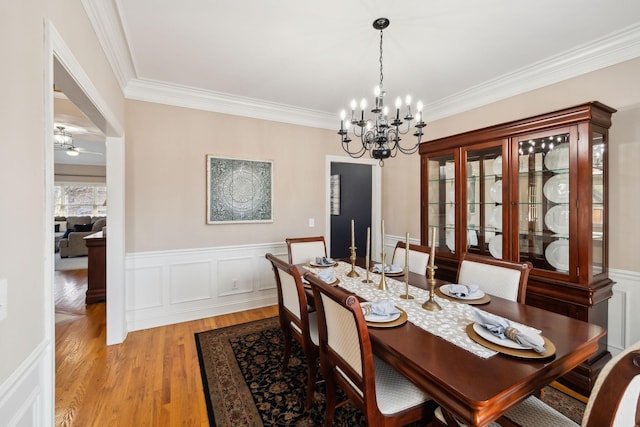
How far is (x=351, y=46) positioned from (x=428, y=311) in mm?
2017

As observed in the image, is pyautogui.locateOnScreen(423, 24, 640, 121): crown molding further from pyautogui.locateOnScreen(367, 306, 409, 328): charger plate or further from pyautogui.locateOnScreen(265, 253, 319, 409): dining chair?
pyautogui.locateOnScreen(265, 253, 319, 409): dining chair

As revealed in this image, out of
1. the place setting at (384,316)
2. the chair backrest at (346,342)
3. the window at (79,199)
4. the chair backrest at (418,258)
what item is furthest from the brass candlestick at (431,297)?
the window at (79,199)

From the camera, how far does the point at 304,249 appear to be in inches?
122

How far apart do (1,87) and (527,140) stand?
3.05 metres

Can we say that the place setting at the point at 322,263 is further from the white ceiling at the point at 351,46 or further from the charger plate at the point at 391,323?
the white ceiling at the point at 351,46

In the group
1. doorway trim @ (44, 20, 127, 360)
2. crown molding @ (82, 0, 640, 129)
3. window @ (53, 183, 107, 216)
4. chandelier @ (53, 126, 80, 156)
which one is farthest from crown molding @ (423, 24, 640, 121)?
window @ (53, 183, 107, 216)

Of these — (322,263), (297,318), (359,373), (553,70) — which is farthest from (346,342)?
(553,70)

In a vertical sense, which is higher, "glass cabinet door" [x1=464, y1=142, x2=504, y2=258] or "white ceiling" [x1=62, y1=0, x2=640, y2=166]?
"white ceiling" [x1=62, y1=0, x2=640, y2=166]

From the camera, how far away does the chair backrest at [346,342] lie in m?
1.22

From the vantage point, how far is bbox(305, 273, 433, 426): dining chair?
1.24 meters

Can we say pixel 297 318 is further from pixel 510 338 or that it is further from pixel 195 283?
pixel 195 283

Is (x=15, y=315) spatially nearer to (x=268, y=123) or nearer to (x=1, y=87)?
(x=1, y=87)

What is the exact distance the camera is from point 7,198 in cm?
90

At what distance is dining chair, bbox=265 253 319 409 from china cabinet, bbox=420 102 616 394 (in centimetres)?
172
